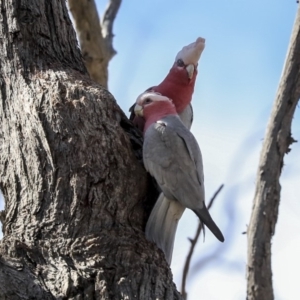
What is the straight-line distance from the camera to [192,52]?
3.93 m

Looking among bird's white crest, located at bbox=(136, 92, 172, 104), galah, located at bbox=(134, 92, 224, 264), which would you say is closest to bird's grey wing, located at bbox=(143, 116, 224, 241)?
galah, located at bbox=(134, 92, 224, 264)

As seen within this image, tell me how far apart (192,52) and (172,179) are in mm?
1075

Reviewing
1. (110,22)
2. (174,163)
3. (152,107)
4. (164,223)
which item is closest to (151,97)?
(152,107)

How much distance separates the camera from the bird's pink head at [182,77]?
3951 millimetres

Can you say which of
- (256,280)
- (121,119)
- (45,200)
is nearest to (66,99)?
(121,119)

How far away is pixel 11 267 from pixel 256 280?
1.97 m

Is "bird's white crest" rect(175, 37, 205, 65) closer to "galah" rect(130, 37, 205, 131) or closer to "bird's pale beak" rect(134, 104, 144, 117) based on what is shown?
"galah" rect(130, 37, 205, 131)

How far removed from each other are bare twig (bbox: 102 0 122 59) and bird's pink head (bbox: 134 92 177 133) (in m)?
2.42

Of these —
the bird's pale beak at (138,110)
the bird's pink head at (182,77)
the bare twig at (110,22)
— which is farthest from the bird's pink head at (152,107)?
the bare twig at (110,22)

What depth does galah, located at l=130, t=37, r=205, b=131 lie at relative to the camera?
3945 millimetres

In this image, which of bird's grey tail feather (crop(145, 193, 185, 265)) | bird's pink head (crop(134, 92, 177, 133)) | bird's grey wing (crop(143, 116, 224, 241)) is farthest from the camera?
bird's pink head (crop(134, 92, 177, 133))

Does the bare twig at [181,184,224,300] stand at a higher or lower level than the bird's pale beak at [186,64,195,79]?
lower

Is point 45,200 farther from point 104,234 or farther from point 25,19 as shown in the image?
point 25,19

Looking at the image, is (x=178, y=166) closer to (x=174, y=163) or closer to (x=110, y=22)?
(x=174, y=163)
